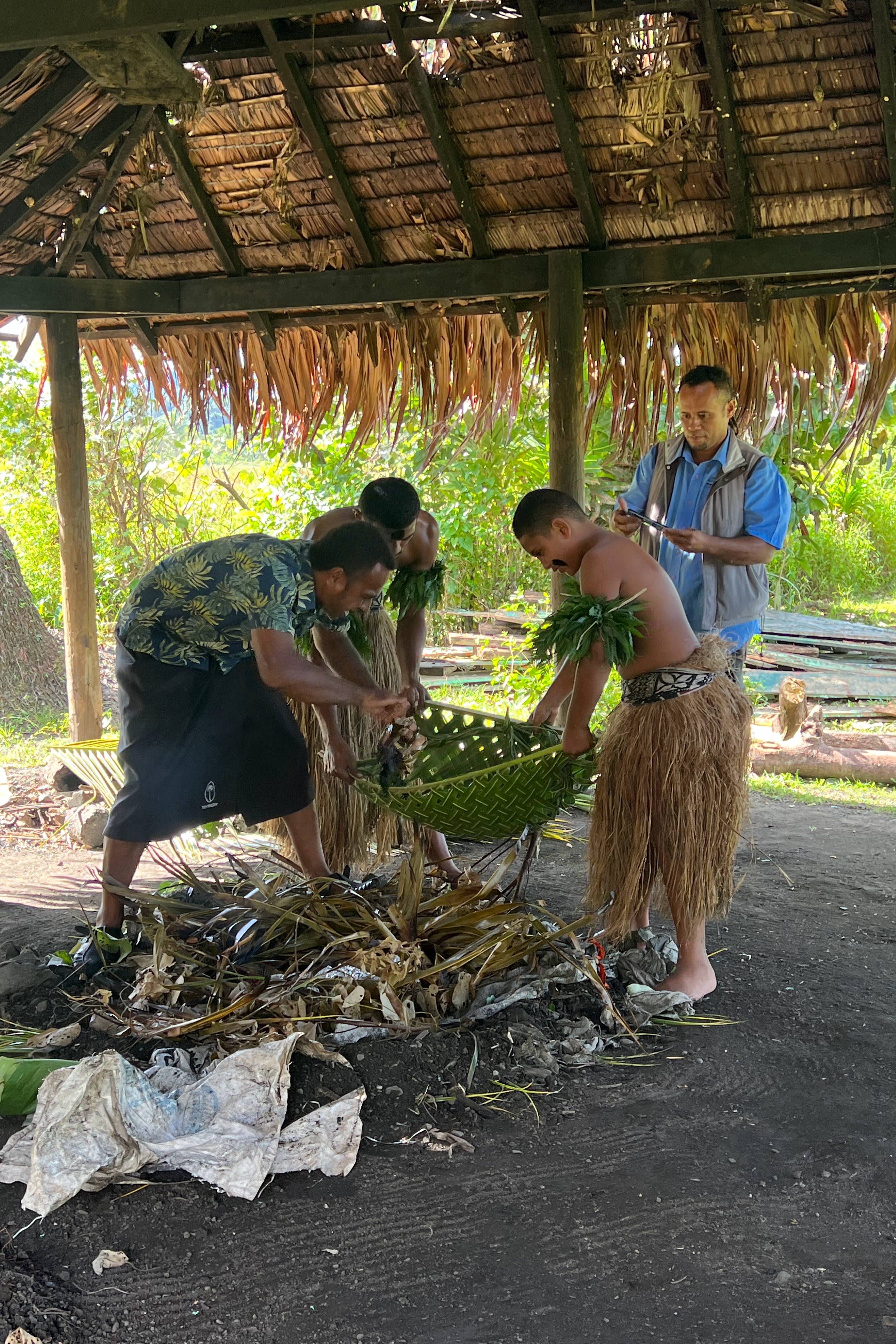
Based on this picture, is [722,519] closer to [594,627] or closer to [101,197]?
[594,627]

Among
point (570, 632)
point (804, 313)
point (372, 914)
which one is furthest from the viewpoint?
point (804, 313)

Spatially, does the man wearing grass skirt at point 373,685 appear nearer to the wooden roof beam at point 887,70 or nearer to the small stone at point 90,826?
the small stone at point 90,826

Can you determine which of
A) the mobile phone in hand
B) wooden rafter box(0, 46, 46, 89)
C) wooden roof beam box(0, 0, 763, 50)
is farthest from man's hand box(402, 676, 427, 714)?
wooden rafter box(0, 46, 46, 89)

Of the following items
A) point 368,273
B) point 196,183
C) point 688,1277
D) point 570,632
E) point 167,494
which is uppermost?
point 196,183

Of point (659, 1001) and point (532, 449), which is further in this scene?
point (532, 449)

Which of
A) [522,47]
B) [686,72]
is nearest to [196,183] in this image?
[522,47]

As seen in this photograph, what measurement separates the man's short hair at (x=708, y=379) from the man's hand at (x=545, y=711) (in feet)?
3.66

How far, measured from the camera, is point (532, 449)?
8055 mm

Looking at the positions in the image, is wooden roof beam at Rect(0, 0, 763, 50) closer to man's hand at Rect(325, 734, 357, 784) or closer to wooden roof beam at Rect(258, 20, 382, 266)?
wooden roof beam at Rect(258, 20, 382, 266)

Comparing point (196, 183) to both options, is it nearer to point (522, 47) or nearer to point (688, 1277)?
point (522, 47)

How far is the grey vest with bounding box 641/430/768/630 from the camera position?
3658 mm

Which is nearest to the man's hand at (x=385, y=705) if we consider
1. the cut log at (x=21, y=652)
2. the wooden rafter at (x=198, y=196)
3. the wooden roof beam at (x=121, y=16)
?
the wooden roof beam at (x=121, y=16)

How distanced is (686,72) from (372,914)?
10.2 ft

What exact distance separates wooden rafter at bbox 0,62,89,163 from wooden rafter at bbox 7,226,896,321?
3.37 feet
